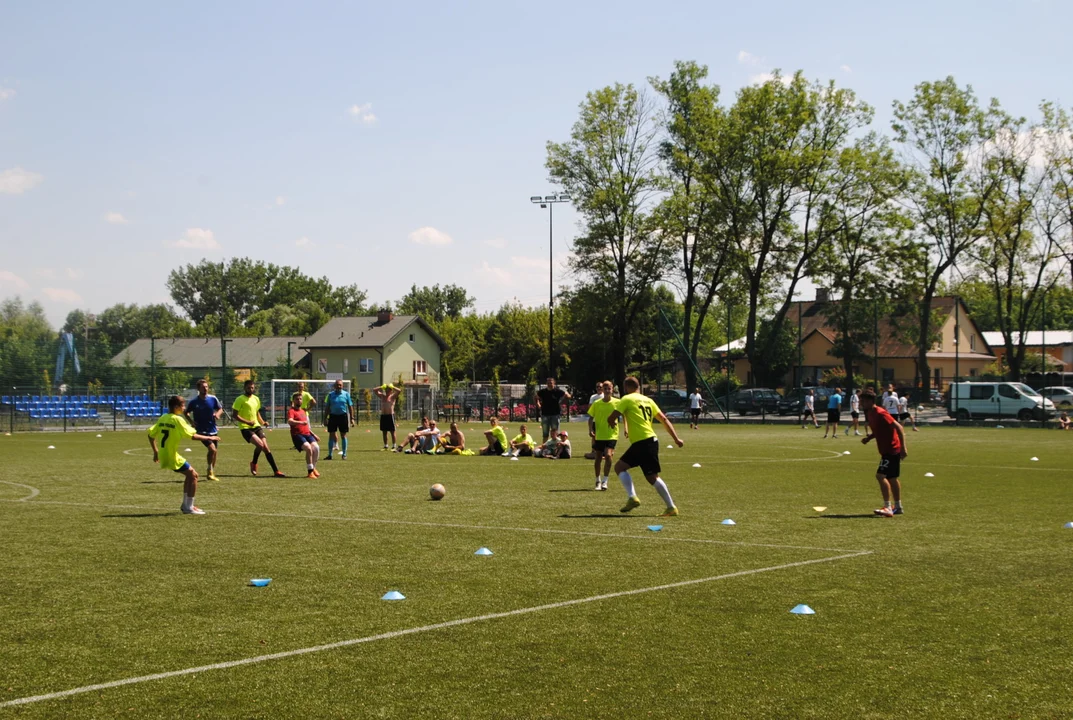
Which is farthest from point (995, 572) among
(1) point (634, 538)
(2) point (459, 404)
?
(2) point (459, 404)

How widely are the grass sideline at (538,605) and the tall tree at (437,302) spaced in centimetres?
15094

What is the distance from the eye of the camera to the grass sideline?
620cm

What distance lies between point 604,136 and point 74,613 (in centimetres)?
6574

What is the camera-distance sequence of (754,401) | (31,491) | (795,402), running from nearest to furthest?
(31,491) → (795,402) → (754,401)

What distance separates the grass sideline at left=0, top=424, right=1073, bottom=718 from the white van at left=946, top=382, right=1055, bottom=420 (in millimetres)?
38963

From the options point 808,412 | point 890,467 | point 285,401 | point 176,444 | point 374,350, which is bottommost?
point 808,412

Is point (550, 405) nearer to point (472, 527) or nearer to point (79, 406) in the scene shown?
point (472, 527)

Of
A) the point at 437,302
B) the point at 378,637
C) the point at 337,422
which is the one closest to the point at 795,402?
the point at 337,422

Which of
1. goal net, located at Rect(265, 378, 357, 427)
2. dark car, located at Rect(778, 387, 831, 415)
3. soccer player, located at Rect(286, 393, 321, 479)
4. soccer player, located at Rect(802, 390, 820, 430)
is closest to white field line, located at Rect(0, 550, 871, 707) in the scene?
soccer player, located at Rect(286, 393, 321, 479)

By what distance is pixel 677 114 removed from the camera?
70.2 meters

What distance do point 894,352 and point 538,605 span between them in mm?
63378

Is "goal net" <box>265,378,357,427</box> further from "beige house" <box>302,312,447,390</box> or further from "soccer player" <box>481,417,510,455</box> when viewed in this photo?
"beige house" <box>302,312,447,390</box>

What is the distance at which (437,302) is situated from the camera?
169625mm

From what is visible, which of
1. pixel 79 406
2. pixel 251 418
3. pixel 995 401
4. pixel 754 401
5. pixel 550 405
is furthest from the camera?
pixel 754 401
